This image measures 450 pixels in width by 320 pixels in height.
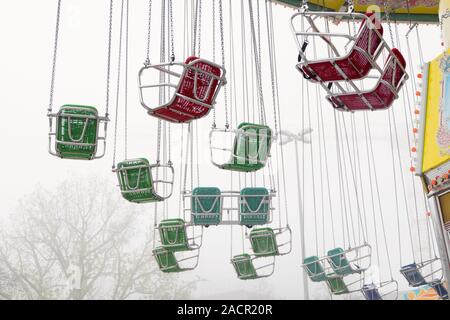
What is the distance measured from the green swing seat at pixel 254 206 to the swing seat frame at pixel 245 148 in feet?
1.78

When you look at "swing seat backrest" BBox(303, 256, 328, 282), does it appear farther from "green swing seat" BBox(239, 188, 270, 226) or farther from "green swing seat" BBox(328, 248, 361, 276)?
"green swing seat" BBox(239, 188, 270, 226)

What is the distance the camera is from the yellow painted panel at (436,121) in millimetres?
4109

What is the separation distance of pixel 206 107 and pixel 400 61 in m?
1.53

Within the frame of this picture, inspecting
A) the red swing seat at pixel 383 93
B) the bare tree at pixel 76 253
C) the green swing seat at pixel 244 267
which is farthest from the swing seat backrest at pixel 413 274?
the bare tree at pixel 76 253

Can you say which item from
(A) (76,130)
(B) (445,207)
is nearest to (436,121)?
(B) (445,207)

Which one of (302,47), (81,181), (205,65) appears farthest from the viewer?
(81,181)

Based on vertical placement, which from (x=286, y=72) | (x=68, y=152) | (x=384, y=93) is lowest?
(x=68, y=152)

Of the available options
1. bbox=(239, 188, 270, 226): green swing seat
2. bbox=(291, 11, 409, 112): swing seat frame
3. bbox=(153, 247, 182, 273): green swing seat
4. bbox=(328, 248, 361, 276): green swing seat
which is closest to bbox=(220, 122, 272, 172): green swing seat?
bbox=(239, 188, 270, 226): green swing seat

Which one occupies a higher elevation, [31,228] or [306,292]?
[31,228]

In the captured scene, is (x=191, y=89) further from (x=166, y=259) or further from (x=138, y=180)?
(x=166, y=259)

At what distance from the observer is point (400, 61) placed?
406 cm

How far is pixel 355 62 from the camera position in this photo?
12.2 feet
